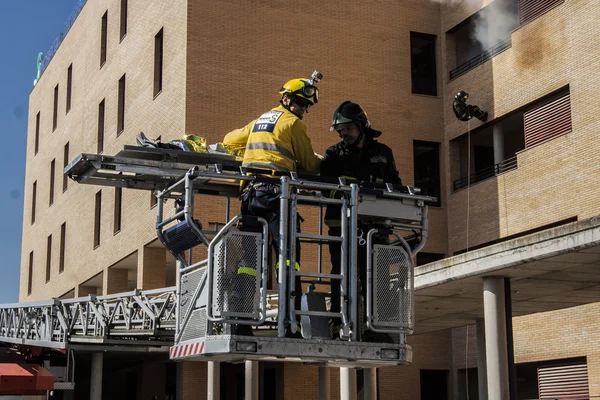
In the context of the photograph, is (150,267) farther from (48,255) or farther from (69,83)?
(69,83)

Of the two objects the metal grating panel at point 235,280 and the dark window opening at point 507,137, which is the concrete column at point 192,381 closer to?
the dark window opening at point 507,137

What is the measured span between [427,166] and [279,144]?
2243 cm

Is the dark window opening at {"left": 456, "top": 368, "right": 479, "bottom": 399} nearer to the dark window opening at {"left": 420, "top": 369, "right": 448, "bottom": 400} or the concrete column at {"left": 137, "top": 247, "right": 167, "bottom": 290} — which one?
the dark window opening at {"left": 420, "top": 369, "right": 448, "bottom": 400}

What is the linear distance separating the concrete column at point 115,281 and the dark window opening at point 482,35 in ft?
40.3

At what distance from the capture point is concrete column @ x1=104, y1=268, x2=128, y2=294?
30928 mm

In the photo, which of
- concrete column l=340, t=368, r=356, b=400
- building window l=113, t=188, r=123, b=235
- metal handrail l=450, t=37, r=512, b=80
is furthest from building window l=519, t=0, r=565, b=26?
building window l=113, t=188, r=123, b=235

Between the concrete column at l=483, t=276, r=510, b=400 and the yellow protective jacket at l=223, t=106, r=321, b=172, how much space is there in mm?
A: 8353

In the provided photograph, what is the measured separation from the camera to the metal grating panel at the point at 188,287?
25.6ft

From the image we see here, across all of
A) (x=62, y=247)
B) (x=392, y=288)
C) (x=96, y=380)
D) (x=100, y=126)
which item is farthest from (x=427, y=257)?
(x=392, y=288)

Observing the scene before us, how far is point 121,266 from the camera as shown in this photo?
31.2 meters

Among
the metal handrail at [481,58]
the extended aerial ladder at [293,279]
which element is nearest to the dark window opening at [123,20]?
the metal handrail at [481,58]

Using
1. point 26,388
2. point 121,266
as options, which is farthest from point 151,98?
point 26,388

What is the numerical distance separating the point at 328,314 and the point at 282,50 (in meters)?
21.1

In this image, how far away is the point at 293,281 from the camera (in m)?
7.38
